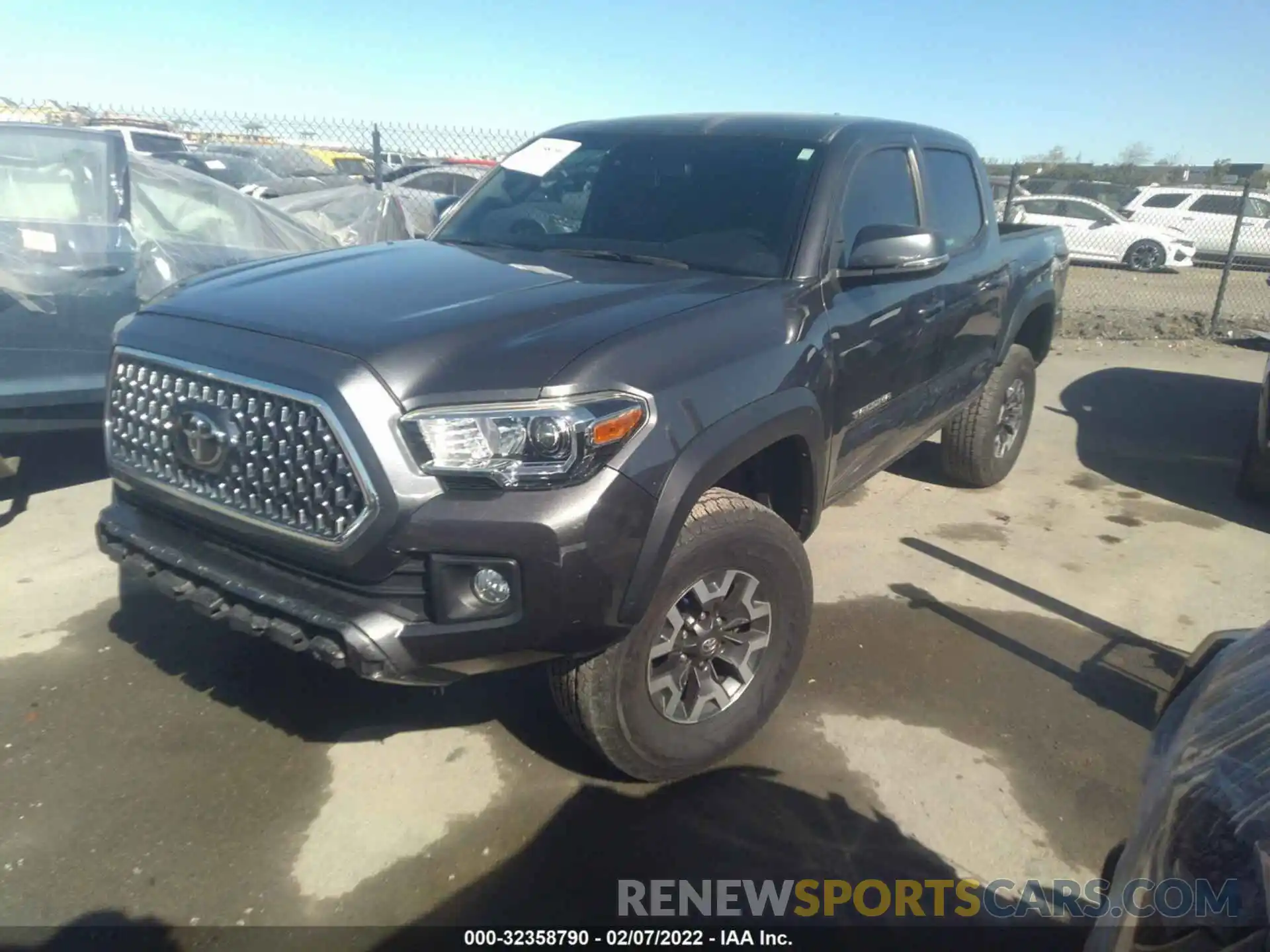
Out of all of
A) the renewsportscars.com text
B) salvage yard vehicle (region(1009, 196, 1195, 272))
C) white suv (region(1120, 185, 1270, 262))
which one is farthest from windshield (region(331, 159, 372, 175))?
the renewsportscars.com text

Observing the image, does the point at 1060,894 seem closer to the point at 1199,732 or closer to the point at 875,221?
the point at 1199,732

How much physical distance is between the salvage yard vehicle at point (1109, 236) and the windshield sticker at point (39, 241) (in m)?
16.2

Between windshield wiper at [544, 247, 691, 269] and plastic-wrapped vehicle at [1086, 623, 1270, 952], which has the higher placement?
windshield wiper at [544, 247, 691, 269]

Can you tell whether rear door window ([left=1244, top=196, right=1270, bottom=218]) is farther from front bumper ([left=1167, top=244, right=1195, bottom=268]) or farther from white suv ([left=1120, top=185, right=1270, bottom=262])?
front bumper ([left=1167, top=244, right=1195, bottom=268])

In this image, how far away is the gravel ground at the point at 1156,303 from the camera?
10.8 m

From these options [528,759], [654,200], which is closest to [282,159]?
[654,200]

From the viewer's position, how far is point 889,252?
3.11 meters

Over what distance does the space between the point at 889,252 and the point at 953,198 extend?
164cm

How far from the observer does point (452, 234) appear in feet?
12.6

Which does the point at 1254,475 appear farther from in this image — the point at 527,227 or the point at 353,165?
the point at 353,165

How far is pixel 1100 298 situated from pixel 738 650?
13.0 m

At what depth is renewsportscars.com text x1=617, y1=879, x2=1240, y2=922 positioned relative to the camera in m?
2.42

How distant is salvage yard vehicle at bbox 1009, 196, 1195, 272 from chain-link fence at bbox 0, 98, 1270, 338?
0.08 feet

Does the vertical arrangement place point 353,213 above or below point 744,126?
below
